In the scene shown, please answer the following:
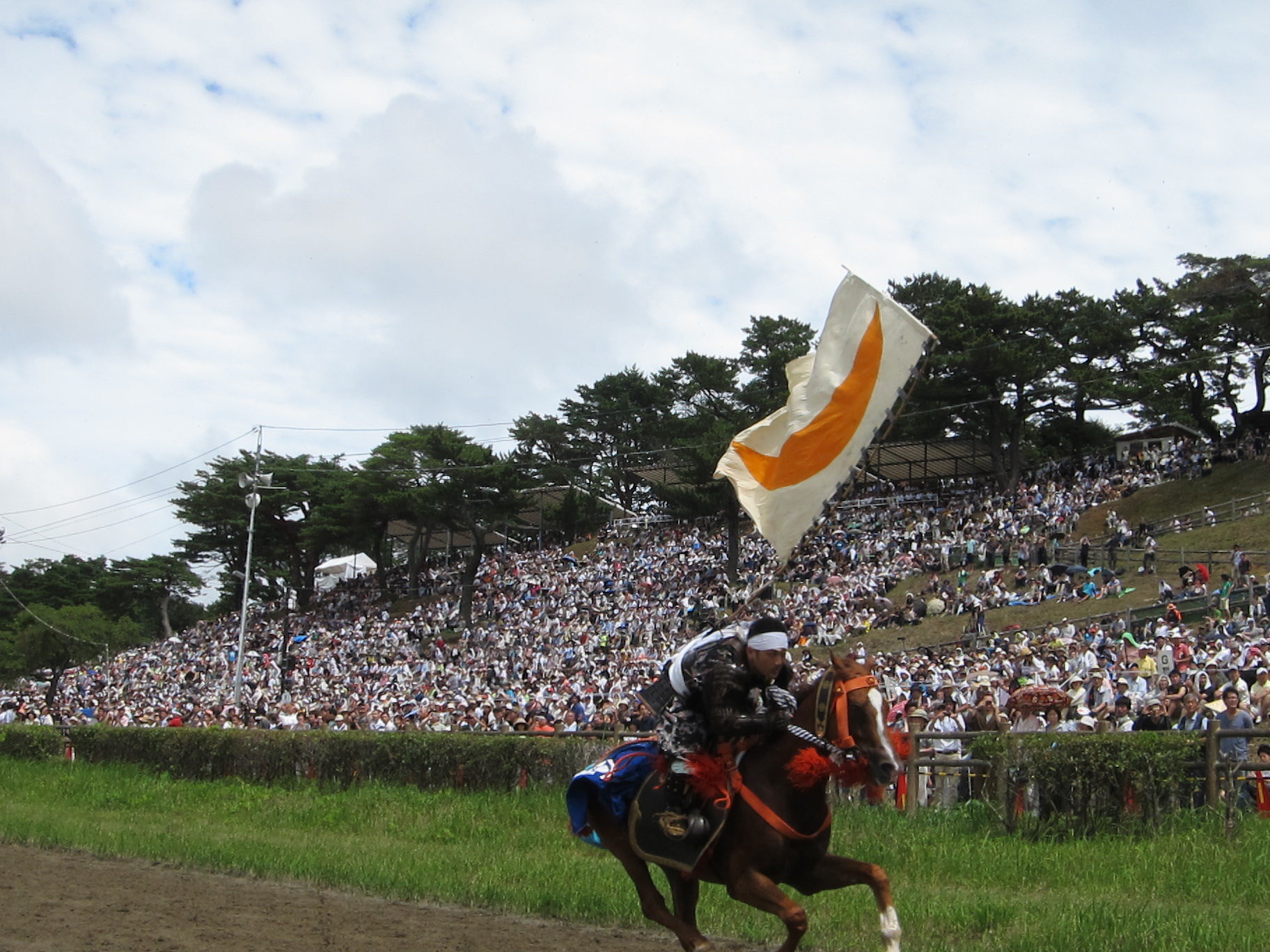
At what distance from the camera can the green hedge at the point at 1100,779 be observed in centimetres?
1023

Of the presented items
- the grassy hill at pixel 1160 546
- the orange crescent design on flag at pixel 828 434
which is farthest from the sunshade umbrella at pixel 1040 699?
the grassy hill at pixel 1160 546

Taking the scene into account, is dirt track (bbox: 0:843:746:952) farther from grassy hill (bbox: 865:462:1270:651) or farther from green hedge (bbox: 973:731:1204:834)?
grassy hill (bbox: 865:462:1270:651)

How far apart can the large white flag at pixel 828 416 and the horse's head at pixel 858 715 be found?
2347 mm

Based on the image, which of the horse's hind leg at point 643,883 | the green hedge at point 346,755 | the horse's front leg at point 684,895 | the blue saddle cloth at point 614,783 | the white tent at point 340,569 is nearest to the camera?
the horse's hind leg at point 643,883

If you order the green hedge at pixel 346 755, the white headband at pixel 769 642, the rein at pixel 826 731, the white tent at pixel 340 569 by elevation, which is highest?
the white tent at pixel 340 569

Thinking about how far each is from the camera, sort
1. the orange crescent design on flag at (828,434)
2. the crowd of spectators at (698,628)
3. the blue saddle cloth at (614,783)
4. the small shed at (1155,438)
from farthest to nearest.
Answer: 1. the small shed at (1155,438)
2. the crowd of spectators at (698,628)
3. the orange crescent design on flag at (828,434)
4. the blue saddle cloth at (614,783)

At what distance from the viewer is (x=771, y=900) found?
6.64 m

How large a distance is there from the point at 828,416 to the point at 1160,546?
2558 centimetres

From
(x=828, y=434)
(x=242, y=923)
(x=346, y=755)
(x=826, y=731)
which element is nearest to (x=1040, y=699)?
(x=828, y=434)

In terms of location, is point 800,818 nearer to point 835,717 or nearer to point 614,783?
point 835,717

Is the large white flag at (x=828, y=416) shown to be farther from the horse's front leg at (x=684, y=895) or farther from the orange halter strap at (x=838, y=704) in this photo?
the horse's front leg at (x=684, y=895)

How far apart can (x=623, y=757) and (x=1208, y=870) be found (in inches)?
175

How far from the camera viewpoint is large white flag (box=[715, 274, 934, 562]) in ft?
28.8

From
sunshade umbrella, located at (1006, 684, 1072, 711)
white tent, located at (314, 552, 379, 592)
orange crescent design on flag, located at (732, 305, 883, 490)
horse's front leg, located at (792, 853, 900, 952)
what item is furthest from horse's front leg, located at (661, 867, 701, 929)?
white tent, located at (314, 552, 379, 592)
